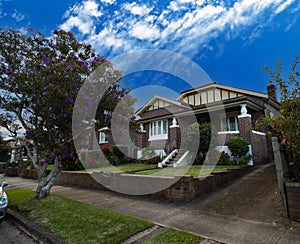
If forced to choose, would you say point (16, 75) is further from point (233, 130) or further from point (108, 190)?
point (233, 130)

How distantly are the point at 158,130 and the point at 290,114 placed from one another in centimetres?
1144

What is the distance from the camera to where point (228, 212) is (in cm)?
497

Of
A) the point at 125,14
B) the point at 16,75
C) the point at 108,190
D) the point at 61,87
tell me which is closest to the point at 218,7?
the point at 125,14

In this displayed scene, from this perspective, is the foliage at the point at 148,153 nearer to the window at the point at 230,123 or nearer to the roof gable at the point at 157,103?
the roof gable at the point at 157,103

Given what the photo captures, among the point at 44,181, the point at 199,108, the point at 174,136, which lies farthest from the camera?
the point at 174,136

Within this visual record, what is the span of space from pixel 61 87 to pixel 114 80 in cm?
178

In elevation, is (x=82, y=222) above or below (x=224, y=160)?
below

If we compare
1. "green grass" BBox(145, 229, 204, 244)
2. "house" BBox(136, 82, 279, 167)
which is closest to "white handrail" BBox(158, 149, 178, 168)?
"house" BBox(136, 82, 279, 167)

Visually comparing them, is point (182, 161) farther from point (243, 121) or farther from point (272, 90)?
point (272, 90)

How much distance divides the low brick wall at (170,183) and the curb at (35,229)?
3.48 m

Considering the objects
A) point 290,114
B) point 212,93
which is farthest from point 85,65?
point 212,93

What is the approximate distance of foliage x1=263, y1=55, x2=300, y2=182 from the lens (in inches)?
175

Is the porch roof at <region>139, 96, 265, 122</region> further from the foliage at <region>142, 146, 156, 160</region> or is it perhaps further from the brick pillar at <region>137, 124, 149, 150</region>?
the foliage at <region>142, 146, 156, 160</region>

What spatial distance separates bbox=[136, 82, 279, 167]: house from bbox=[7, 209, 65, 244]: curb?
5958 mm
